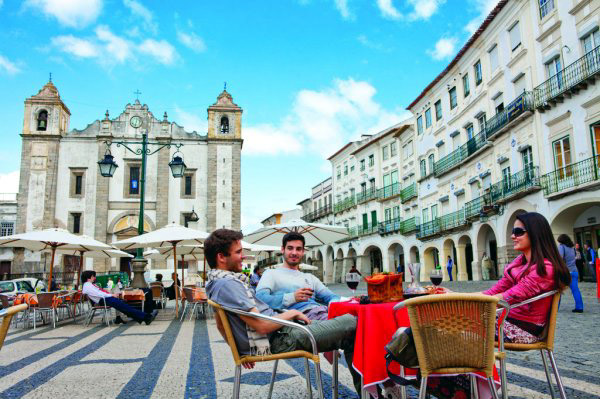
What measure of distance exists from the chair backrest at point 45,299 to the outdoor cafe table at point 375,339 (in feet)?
29.5

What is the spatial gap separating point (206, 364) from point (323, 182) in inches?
1843

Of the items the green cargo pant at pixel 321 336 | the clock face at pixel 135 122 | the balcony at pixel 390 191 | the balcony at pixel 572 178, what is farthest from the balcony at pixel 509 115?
the clock face at pixel 135 122

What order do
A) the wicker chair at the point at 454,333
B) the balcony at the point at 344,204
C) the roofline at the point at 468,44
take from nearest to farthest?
the wicker chair at the point at 454,333, the roofline at the point at 468,44, the balcony at the point at 344,204

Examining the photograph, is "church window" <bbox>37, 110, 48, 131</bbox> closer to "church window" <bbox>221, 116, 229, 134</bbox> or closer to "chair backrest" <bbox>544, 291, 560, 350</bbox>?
"church window" <bbox>221, 116, 229, 134</bbox>

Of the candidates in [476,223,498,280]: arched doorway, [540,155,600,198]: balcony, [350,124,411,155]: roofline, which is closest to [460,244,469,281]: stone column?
[476,223,498,280]: arched doorway

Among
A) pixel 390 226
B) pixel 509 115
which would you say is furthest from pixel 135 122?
pixel 509 115

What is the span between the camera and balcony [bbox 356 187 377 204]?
Answer: 38953 millimetres

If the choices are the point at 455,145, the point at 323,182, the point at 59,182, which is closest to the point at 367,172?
the point at 323,182

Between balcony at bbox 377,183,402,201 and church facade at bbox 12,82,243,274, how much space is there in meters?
11.2

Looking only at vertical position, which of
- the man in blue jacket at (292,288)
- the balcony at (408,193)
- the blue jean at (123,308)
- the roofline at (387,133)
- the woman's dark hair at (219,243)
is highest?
the roofline at (387,133)

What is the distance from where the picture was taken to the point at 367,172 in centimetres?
4072

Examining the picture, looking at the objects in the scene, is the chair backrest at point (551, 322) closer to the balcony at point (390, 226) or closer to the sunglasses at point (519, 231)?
the sunglasses at point (519, 231)

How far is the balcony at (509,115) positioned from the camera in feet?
61.0

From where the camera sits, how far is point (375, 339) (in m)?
2.68
